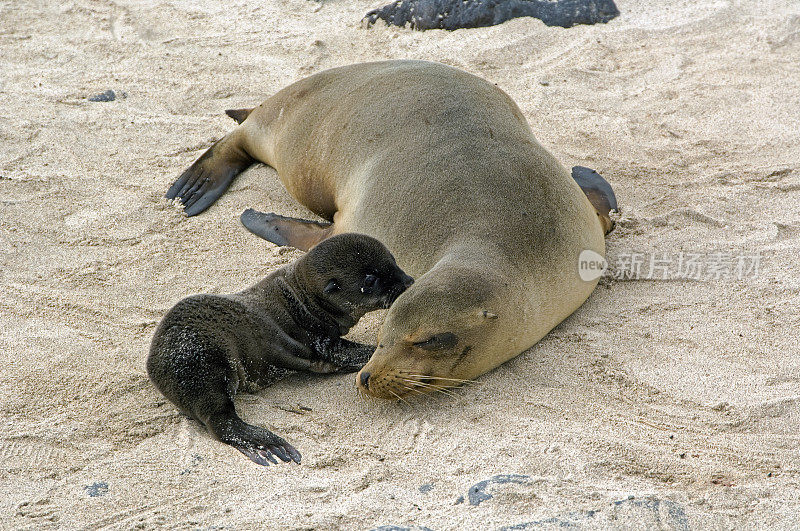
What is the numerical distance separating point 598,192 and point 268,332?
7.45 ft

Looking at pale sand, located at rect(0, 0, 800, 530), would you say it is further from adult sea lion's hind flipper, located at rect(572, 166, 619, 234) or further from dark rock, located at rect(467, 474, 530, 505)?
adult sea lion's hind flipper, located at rect(572, 166, 619, 234)

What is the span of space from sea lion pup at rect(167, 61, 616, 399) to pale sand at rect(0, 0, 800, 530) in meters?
0.17

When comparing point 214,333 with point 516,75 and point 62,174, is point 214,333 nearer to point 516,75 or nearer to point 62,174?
point 62,174

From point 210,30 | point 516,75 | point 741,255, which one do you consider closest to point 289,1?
point 210,30

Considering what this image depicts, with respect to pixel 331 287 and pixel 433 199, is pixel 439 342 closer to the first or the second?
pixel 331 287

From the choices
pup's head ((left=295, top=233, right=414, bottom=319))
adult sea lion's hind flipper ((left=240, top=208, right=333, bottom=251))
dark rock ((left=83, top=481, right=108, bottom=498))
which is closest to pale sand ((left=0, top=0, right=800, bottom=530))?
dark rock ((left=83, top=481, right=108, bottom=498))

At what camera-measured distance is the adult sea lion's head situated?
3455mm

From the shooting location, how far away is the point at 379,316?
4285 millimetres

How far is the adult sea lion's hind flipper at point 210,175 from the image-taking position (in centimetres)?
533

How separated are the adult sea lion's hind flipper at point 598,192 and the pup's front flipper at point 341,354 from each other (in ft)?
5.43

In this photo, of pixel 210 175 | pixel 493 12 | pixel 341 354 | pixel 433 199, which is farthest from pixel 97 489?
pixel 493 12

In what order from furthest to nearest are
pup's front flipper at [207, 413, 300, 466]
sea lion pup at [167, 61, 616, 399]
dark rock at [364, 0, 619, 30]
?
dark rock at [364, 0, 619, 30] → sea lion pup at [167, 61, 616, 399] → pup's front flipper at [207, 413, 300, 466]

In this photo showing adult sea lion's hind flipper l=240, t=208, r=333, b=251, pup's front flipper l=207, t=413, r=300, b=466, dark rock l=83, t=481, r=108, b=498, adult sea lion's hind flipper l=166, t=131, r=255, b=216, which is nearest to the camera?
dark rock l=83, t=481, r=108, b=498

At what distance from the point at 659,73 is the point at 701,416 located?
12.9ft
